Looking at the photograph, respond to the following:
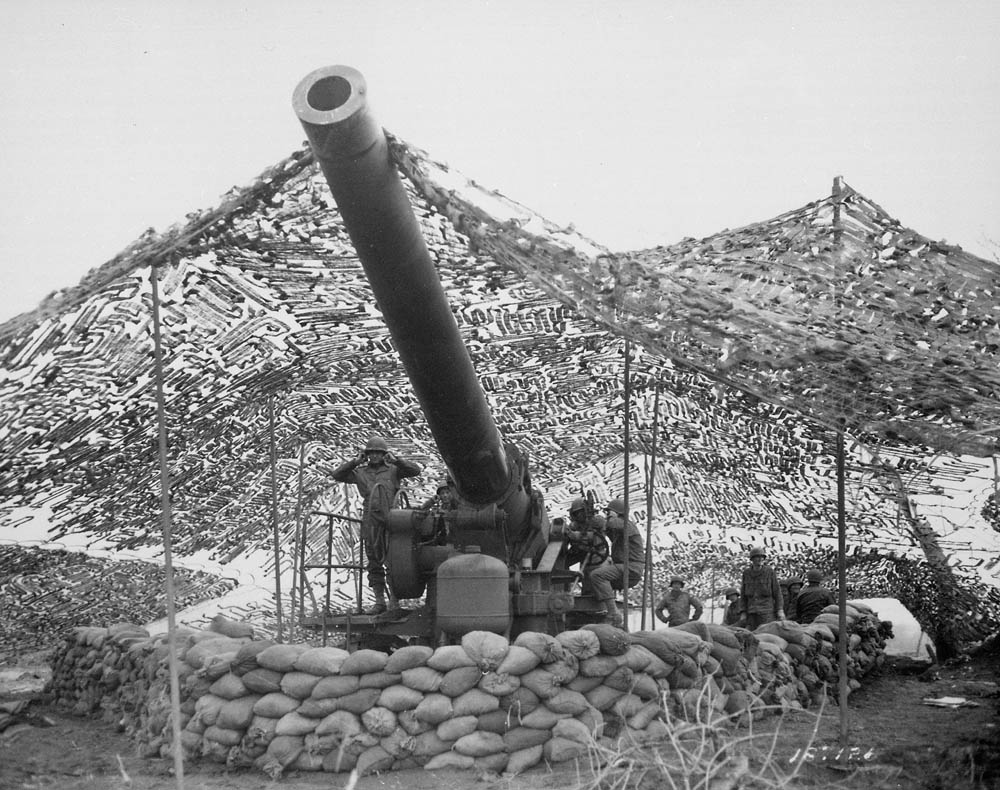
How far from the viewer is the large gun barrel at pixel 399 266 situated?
5777mm

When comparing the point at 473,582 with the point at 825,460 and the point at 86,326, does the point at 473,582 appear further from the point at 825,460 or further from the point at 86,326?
the point at 825,460

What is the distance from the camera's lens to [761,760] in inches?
274

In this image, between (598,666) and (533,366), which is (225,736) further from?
(533,366)

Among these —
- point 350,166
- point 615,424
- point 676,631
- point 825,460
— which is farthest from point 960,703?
point 350,166

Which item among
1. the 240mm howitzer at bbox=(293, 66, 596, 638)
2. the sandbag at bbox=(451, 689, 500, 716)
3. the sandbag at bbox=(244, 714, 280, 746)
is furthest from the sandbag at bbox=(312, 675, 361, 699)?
the 240mm howitzer at bbox=(293, 66, 596, 638)

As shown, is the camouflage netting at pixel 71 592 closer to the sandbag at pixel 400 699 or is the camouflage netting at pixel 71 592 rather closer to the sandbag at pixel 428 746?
the sandbag at pixel 400 699

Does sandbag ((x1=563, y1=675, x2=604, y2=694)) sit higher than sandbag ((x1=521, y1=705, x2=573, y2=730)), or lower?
higher

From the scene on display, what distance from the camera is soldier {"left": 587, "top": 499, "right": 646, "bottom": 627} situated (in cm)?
1094

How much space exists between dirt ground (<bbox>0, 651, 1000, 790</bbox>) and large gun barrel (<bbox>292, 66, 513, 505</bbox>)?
2485 millimetres

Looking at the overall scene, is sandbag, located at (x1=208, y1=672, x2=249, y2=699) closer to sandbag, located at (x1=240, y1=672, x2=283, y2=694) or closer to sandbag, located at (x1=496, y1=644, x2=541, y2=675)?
sandbag, located at (x1=240, y1=672, x2=283, y2=694)

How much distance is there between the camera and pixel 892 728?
374 inches

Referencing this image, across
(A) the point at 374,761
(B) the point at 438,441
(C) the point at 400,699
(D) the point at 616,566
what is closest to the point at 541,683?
(C) the point at 400,699

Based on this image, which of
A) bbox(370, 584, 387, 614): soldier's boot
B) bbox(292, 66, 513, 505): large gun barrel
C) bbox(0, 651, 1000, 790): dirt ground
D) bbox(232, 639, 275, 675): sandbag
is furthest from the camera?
bbox(370, 584, 387, 614): soldier's boot

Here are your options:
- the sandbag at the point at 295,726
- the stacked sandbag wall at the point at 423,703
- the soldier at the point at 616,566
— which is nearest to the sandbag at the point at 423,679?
the stacked sandbag wall at the point at 423,703
